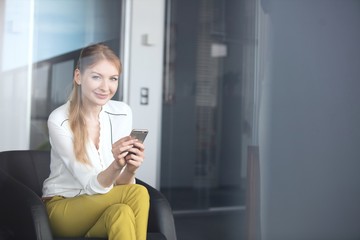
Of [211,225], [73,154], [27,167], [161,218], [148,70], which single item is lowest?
[211,225]

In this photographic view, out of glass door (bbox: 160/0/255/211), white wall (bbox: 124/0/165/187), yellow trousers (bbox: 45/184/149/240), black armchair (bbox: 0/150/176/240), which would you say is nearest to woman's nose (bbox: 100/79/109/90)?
yellow trousers (bbox: 45/184/149/240)

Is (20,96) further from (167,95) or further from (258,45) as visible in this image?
(258,45)

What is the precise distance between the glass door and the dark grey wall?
1.70 m

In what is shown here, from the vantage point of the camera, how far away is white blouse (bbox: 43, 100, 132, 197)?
7.11 ft

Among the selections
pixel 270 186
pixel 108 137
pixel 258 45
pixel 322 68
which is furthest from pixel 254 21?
pixel 108 137

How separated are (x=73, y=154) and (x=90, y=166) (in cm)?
8

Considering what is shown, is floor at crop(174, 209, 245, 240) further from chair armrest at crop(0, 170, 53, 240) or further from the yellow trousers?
chair armrest at crop(0, 170, 53, 240)

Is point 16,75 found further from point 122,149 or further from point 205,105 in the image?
point 122,149

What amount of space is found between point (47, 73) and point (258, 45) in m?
1.69

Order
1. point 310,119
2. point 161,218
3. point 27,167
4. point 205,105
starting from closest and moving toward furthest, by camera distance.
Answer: point 161,218
point 27,167
point 310,119
point 205,105

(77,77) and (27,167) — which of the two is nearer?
(77,77)

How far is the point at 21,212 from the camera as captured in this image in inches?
88.9

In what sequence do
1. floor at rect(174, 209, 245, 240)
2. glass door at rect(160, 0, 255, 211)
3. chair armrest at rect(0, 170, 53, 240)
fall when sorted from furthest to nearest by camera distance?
glass door at rect(160, 0, 255, 211) < floor at rect(174, 209, 245, 240) < chair armrest at rect(0, 170, 53, 240)

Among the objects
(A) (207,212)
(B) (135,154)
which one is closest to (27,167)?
(B) (135,154)
